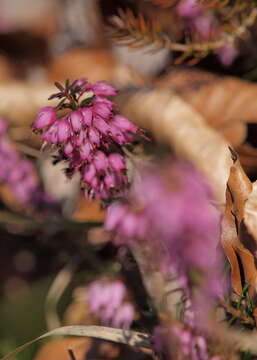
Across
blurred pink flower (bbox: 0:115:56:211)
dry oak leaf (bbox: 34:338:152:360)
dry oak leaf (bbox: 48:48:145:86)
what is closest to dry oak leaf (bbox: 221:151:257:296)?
dry oak leaf (bbox: 34:338:152:360)

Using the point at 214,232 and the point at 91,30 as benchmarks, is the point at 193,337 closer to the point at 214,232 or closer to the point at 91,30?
the point at 214,232

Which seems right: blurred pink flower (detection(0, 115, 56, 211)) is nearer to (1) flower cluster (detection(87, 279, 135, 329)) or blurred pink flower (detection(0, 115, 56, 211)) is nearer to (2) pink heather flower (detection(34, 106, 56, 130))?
(1) flower cluster (detection(87, 279, 135, 329))

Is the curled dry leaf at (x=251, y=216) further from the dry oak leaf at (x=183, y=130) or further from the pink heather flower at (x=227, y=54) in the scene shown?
the pink heather flower at (x=227, y=54)

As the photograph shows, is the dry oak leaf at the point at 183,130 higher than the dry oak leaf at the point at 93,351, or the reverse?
the dry oak leaf at the point at 183,130

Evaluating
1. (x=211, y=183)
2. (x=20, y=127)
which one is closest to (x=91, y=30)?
(x=20, y=127)

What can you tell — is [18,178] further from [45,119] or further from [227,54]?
[45,119]

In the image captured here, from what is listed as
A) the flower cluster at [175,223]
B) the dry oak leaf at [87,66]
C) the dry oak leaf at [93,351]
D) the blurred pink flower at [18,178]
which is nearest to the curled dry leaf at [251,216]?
the flower cluster at [175,223]

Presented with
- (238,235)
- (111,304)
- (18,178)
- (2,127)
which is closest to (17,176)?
(18,178)
